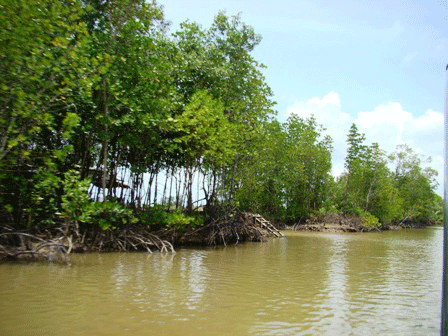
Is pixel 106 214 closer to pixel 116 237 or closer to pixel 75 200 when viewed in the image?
pixel 116 237

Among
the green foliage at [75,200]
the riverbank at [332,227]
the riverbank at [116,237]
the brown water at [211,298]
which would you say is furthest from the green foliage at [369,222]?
the green foliage at [75,200]

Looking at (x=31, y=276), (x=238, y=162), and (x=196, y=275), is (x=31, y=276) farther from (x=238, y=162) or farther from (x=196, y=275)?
(x=238, y=162)

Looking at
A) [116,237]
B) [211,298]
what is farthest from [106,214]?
[211,298]

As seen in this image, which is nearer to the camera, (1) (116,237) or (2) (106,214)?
(2) (106,214)

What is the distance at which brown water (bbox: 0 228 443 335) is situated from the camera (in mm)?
4625

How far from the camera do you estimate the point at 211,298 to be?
19.8 ft

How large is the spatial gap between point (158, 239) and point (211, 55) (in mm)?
7681

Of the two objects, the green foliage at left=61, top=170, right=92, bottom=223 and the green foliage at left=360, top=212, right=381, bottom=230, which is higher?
the green foliage at left=61, top=170, right=92, bottom=223

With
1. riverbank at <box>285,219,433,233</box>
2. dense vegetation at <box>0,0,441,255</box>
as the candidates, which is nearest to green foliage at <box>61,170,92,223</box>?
dense vegetation at <box>0,0,441,255</box>

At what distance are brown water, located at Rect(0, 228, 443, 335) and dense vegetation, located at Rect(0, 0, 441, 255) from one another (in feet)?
6.75

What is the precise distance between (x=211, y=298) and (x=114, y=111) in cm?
665

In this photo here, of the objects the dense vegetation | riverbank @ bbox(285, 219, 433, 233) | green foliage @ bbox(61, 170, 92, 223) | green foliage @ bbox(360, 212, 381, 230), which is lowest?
riverbank @ bbox(285, 219, 433, 233)

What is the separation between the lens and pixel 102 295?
19.3 ft

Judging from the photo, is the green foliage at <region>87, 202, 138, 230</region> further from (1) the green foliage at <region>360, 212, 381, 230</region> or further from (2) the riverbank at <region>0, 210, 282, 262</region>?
(1) the green foliage at <region>360, 212, 381, 230</region>
